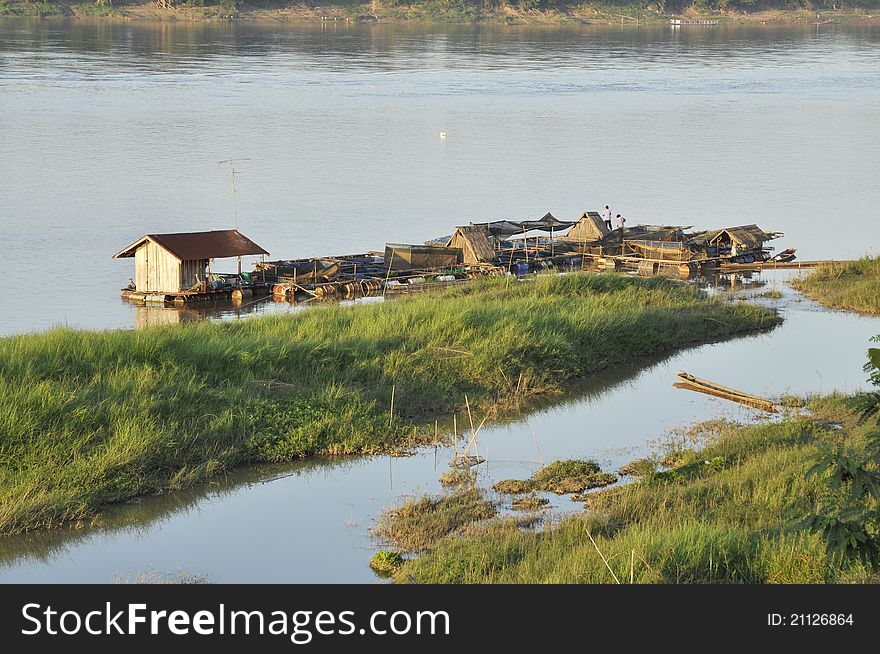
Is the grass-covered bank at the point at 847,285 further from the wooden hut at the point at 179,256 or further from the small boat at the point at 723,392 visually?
the wooden hut at the point at 179,256

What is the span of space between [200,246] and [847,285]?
1559 cm

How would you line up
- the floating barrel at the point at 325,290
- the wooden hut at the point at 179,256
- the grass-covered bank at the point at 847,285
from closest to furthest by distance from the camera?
the grass-covered bank at the point at 847,285 → the wooden hut at the point at 179,256 → the floating barrel at the point at 325,290

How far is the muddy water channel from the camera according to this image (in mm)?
13695

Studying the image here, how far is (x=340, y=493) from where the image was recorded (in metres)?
16.2

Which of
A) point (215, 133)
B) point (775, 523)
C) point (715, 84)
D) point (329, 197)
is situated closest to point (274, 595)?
point (775, 523)

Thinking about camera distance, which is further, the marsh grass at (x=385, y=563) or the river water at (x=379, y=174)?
the river water at (x=379, y=174)

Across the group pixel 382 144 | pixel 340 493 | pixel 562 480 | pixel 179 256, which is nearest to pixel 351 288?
pixel 179 256

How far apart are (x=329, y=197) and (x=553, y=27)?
80567 millimetres

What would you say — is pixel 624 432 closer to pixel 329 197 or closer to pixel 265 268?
pixel 265 268

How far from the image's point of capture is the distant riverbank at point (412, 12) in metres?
105

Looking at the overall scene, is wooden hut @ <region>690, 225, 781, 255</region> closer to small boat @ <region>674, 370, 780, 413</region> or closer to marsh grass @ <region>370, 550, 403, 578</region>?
small boat @ <region>674, 370, 780, 413</region>

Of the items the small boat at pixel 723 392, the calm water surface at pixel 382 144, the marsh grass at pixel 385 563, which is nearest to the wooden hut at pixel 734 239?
the calm water surface at pixel 382 144

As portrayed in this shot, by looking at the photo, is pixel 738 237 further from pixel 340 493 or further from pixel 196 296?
pixel 340 493

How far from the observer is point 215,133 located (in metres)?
57.1
